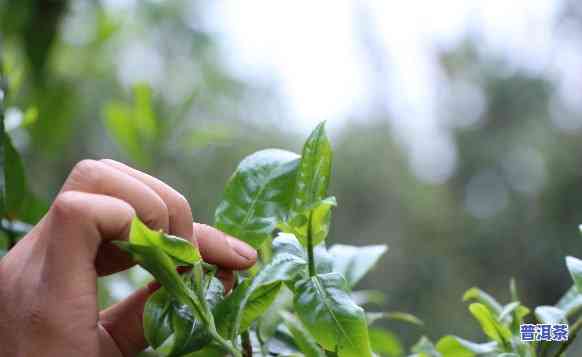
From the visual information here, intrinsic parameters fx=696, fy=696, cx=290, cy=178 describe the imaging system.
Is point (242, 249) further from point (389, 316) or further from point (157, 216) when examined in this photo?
point (389, 316)

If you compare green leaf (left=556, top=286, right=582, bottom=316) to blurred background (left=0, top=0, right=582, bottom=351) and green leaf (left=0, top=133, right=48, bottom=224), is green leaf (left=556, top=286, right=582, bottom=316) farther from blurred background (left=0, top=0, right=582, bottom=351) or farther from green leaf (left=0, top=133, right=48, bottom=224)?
blurred background (left=0, top=0, right=582, bottom=351)

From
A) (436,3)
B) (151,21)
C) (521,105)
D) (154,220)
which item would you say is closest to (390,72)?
(436,3)

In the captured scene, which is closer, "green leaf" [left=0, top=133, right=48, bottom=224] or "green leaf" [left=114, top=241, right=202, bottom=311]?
"green leaf" [left=114, top=241, right=202, bottom=311]

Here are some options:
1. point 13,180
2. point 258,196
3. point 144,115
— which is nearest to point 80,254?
point 258,196

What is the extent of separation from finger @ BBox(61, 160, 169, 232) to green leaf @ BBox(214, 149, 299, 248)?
5cm

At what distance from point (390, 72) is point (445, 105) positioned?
3.92ft

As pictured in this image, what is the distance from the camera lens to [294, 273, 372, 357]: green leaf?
1.36 ft

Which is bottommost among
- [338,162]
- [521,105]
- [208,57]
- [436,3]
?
[338,162]

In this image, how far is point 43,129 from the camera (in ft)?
4.32

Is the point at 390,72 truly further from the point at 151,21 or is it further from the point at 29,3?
the point at 29,3

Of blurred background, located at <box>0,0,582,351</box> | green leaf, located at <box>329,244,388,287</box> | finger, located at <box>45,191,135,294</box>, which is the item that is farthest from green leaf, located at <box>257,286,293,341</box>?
blurred background, located at <box>0,0,582,351</box>

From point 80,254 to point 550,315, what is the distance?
32 centimetres

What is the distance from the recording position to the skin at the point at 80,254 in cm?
42

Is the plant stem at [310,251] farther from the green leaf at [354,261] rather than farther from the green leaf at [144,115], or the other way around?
the green leaf at [144,115]
